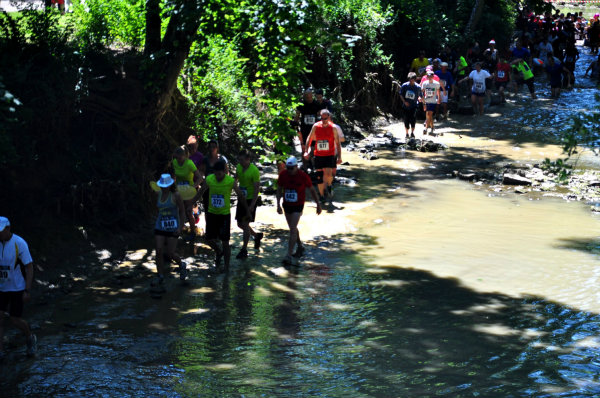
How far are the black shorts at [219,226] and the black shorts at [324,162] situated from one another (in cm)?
400

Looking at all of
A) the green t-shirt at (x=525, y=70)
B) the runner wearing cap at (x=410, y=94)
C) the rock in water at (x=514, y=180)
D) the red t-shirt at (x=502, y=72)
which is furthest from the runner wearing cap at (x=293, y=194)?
the green t-shirt at (x=525, y=70)

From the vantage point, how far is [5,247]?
7980 millimetres

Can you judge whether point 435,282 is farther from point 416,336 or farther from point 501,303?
point 416,336

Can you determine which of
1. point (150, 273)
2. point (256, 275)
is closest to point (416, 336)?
point (256, 275)

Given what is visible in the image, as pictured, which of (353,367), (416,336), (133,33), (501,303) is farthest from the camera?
(133,33)

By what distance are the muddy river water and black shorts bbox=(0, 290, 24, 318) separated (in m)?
0.48

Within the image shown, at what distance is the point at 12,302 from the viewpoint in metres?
8.09

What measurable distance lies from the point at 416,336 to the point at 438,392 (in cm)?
151

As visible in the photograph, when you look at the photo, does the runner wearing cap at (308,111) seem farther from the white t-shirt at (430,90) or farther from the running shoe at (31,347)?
the running shoe at (31,347)

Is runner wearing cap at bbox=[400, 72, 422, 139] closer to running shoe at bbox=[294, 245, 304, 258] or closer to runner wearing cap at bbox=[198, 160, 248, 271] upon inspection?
running shoe at bbox=[294, 245, 304, 258]

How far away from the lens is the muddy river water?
7582 mm

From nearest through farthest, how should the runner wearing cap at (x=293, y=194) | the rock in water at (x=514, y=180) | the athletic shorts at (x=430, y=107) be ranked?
1. the runner wearing cap at (x=293, y=194)
2. the rock in water at (x=514, y=180)
3. the athletic shorts at (x=430, y=107)

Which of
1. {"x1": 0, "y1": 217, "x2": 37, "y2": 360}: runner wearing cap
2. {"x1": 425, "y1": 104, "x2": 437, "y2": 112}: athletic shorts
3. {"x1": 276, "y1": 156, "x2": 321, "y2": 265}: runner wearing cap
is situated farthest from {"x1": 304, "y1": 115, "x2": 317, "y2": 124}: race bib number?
{"x1": 0, "y1": 217, "x2": 37, "y2": 360}: runner wearing cap

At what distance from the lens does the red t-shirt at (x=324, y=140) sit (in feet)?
48.2
